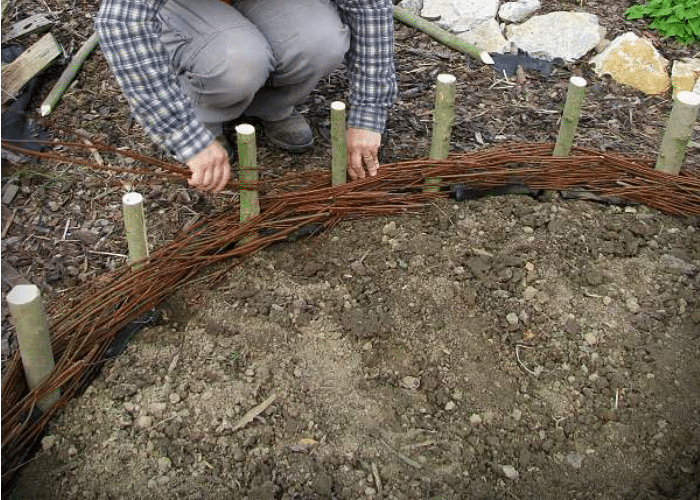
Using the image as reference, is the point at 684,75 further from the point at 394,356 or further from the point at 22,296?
the point at 22,296

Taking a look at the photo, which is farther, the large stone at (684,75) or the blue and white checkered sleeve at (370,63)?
the large stone at (684,75)

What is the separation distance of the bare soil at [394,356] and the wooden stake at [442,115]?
7.3 inches

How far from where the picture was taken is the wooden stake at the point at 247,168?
244 centimetres

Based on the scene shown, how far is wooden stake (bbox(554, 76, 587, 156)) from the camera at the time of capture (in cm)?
271

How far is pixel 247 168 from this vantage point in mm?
2506

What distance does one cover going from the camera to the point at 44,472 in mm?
2062

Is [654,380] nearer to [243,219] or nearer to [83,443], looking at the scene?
[243,219]

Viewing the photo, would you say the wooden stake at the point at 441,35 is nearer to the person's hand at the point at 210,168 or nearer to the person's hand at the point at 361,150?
the person's hand at the point at 361,150

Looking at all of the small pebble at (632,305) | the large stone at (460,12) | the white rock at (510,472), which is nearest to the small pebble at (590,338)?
the small pebble at (632,305)

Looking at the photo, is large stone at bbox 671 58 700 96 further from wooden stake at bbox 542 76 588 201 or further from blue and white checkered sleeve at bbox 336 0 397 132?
blue and white checkered sleeve at bbox 336 0 397 132

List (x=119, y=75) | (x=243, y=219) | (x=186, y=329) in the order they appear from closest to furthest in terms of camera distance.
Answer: (x=119, y=75)
(x=186, y=329)
(x=243, y=219)

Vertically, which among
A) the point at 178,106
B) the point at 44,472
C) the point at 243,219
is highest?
the point at 178,106

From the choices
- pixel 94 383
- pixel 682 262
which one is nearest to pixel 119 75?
pixel 94 383

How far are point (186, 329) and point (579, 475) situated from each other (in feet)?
3.92
